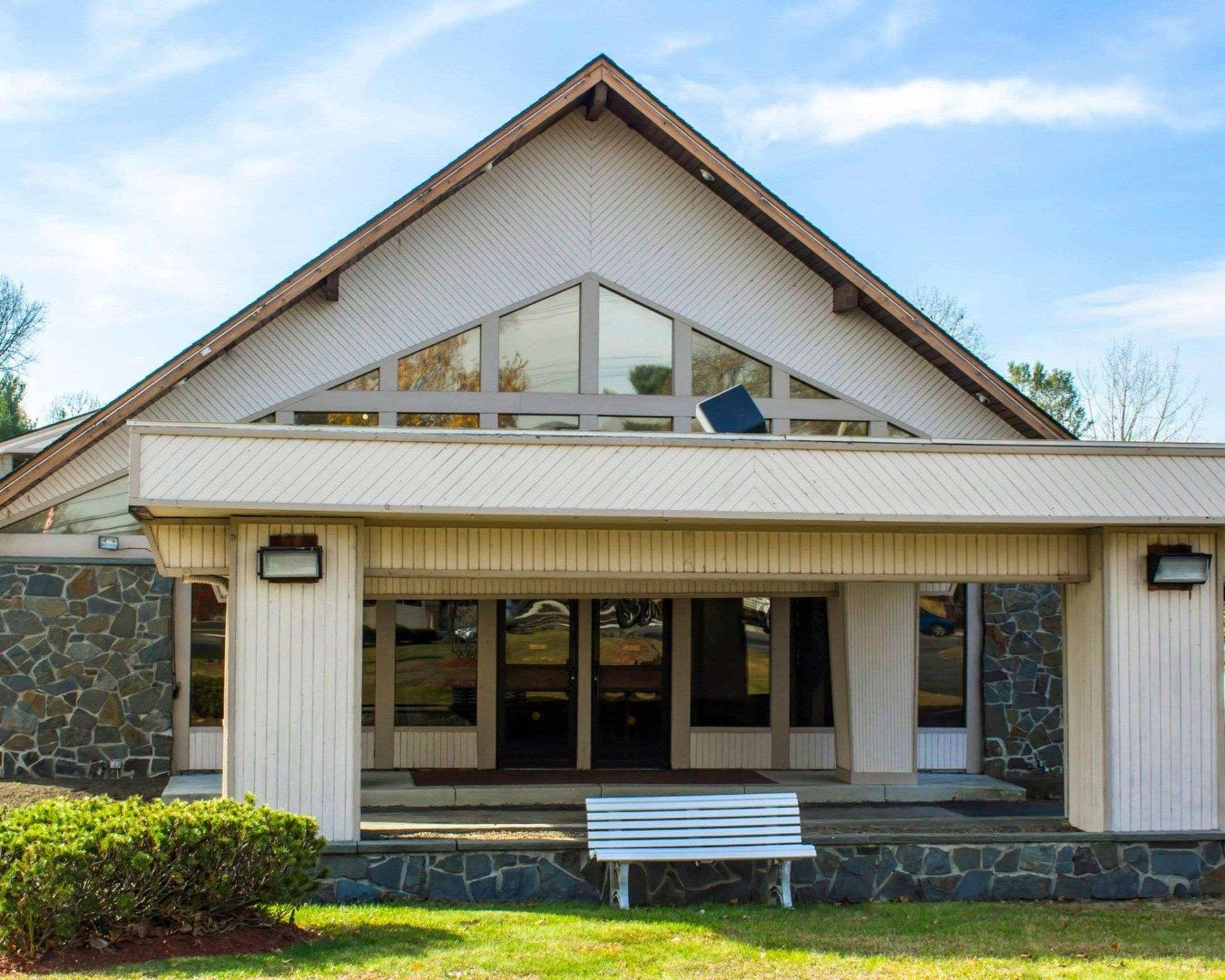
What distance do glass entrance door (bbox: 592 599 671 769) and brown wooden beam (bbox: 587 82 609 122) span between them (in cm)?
589

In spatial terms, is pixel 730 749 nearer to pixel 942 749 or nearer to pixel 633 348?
pixel 942 749

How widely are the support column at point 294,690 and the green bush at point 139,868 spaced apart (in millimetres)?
1131

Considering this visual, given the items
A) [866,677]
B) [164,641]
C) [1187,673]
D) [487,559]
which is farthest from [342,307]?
[1187,673]

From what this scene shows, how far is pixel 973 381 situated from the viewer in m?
15.5

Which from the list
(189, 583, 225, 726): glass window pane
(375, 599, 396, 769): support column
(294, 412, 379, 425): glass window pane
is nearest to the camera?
(294, 412, 379, 425): glass window pane

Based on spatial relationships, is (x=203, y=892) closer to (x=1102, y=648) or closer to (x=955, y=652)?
(x=1102, y=648)

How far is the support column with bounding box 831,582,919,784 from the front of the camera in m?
15.2

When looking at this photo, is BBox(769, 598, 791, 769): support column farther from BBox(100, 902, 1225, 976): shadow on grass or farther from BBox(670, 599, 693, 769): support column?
BBox(100, 902, 1225, 976): shadow on grass

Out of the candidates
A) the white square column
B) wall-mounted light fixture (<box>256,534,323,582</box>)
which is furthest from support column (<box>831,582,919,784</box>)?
wall-mounted light fixture (<box>256,534,323,582</box>)

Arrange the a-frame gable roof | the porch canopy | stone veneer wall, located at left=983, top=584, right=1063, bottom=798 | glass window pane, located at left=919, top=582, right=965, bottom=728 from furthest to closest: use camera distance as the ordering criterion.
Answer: glass window pane, located at left=919, top=582, right=965, bottom=728 < stone veneer wall, located at left=983, top=584, right=1063, bottom=798 < the a-frame gable roof < the porch canopy

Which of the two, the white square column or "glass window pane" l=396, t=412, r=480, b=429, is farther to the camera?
"glass window pane" l=396, t=412, r=480, b=429

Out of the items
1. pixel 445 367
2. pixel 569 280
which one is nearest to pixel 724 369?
pixel 569 280

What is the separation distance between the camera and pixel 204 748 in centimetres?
1558

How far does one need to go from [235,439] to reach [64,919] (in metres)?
3.70
